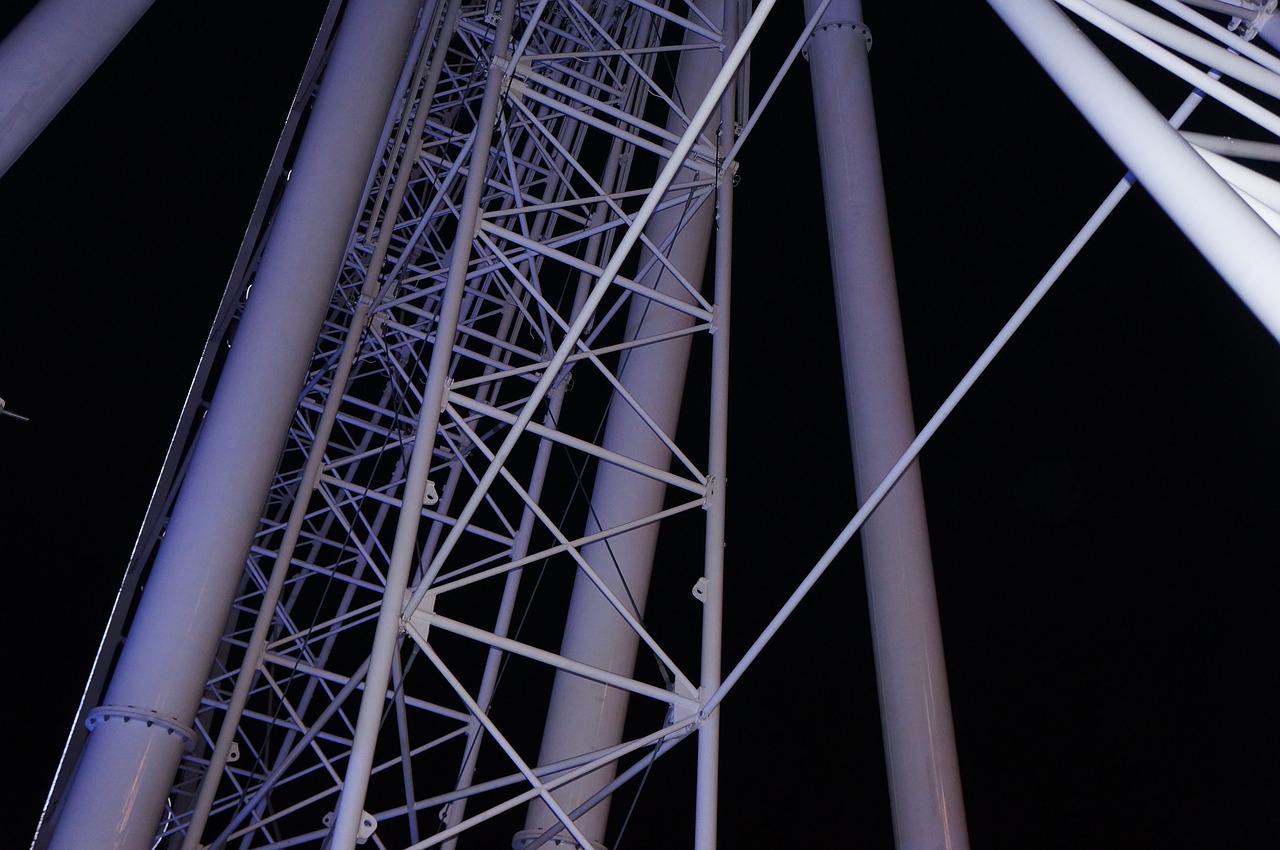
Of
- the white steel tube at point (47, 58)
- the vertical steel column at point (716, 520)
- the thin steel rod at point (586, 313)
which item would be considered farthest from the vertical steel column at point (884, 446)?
the white steel tube at point (47, 58)

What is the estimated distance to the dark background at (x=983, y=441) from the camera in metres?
21.3

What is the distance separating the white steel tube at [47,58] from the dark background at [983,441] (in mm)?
14233

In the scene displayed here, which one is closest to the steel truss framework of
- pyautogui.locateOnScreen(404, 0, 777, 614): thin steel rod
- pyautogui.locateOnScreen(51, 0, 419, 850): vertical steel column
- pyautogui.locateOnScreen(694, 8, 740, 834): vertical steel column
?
pyautogui.locateOnScreen(404, 0, 777, 614): thin steel rod

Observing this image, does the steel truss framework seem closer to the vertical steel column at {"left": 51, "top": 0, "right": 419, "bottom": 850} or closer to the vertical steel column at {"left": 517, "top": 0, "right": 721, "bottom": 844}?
the vertical steel column at {"left": 517, "top": 0, "right": 721, "bottom": 844}

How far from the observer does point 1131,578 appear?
22.7 metres

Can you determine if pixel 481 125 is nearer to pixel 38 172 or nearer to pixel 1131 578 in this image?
pixel 38 172

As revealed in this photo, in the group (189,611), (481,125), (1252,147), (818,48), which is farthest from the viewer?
(818,48)

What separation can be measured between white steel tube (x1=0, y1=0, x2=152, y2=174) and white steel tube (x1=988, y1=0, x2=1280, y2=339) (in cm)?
563

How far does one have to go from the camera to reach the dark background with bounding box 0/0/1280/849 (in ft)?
70.0

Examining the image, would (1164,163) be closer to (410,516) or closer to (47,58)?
(410,516)

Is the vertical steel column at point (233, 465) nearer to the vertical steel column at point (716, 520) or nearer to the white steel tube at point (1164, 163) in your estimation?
the vertical steel column at point (716, 520)

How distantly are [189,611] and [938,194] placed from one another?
17.7m

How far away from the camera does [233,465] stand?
351 inches

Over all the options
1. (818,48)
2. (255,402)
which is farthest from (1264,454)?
(255,402)
